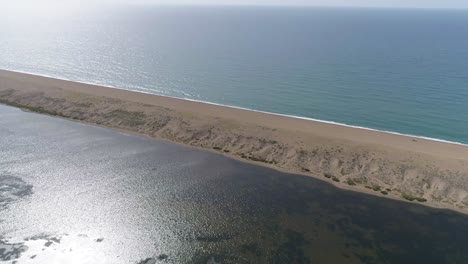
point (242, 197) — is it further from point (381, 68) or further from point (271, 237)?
point (381, 68)

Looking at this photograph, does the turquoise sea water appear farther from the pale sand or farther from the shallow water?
the shallow water

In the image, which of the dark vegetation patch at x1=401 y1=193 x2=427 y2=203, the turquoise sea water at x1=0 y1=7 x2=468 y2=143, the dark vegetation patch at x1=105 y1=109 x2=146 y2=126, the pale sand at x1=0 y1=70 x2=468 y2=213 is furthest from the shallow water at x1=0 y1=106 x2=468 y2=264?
the turquoise sea water at x1=0 y1=7 x2=468 y2=143

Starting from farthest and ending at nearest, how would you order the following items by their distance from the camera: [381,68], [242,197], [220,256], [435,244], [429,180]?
1. [381,68]
2. [429,180]
3. [242,197]
4. [435,244]
5. [220,256]

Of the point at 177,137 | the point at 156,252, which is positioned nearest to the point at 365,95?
the point at 177,137

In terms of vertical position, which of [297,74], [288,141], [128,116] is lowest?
[128,116]

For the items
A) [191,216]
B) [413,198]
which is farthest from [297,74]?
[191,216]

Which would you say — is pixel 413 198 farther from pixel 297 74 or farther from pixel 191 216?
pixel 297 74
